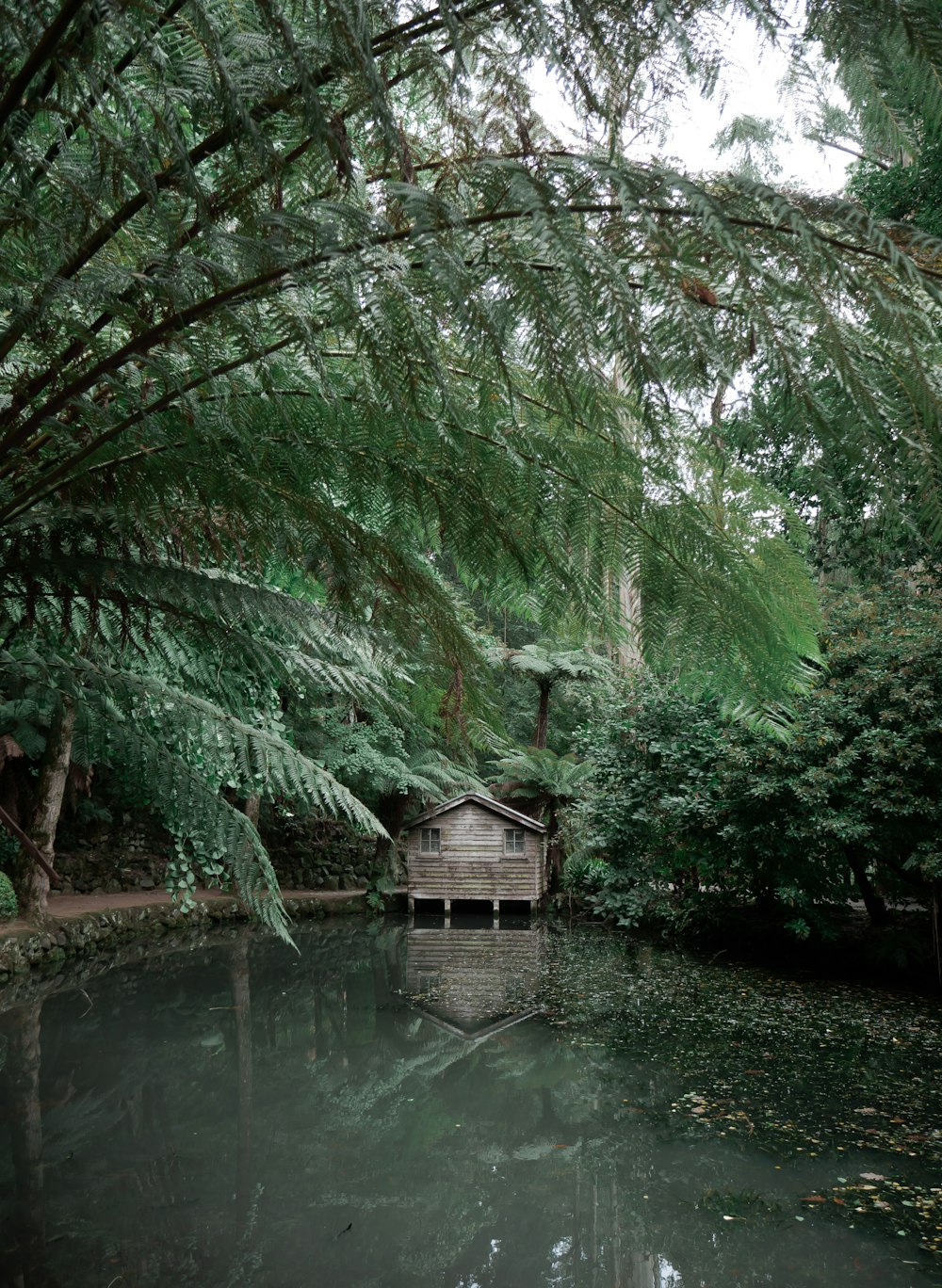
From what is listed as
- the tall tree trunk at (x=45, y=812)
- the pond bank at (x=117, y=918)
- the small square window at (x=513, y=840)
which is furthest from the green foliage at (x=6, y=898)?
the small square window at (x=513, y=840)

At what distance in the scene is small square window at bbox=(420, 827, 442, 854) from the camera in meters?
13.7

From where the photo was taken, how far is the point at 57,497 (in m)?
1.84

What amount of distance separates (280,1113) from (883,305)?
525 centimetres

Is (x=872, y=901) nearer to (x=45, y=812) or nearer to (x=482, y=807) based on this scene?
(x=482, y=807)

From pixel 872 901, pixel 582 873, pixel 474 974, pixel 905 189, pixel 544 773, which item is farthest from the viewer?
pixel 544 773

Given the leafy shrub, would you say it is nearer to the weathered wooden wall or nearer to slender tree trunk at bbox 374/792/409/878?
the weathered wooden wall

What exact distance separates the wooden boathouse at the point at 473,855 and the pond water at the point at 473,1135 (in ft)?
17.4

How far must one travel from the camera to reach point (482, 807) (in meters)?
13.5

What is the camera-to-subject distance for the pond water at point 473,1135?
11.5ft

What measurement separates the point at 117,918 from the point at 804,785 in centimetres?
741

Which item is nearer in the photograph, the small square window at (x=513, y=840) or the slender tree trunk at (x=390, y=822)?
the small square window at (x=513, y=840)

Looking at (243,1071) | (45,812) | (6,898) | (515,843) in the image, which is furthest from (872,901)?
(6,898)

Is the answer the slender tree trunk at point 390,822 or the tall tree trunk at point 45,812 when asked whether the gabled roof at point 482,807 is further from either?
the tall tree trunk at point 45,812

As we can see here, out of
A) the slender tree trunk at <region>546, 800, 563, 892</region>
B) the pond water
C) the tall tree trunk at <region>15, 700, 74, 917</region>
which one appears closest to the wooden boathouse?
the slender tree trunk at <region>546, 800, 563, 892</region>
